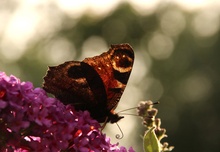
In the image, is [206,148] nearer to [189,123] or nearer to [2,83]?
[189,123]

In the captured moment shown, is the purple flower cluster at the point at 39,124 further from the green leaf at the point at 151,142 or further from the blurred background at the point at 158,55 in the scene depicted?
the blurred background at the point at 158,55

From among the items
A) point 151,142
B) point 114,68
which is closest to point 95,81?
point 114,68

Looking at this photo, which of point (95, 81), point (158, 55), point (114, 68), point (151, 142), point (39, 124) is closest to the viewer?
point (39, 124)

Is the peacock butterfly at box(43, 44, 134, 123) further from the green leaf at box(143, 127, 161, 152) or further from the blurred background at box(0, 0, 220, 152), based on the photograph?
the blurred background at box(0, 0, 220, 152)

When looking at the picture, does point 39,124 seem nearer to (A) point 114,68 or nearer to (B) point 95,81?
(B) point 95,81

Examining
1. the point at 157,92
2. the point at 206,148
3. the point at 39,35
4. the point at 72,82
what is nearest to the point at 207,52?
the point at 157,92

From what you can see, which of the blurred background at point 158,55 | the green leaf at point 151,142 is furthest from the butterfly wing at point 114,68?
the blurred background at point 158,55
